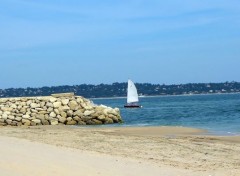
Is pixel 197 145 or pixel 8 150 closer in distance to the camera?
pixel 8 150

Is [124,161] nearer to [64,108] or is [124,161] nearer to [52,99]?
[64,108]

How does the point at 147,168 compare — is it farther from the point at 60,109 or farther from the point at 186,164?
the point at 60,109

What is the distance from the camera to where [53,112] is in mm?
35094

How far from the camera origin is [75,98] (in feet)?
123

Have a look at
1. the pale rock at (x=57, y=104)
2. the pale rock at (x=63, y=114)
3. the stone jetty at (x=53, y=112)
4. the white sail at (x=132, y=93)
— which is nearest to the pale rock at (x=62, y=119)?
the stone jetty at (x=53, y=112)

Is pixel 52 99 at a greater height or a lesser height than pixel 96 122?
greater

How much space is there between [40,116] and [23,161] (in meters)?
23.8

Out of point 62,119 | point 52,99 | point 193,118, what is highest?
point 52,99

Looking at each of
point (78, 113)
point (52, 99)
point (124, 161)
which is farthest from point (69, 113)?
point (124, 161)

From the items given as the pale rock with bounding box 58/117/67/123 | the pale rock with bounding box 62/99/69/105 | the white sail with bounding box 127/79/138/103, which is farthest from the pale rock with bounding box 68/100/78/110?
the white sail with bounding box 127/79/138/103

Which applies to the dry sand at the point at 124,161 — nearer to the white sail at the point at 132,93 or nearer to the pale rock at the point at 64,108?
the pale rock at the point at 64,108

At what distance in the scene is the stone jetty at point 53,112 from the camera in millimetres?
33938

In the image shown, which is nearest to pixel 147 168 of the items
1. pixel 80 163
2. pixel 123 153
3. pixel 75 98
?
pixel 80 163

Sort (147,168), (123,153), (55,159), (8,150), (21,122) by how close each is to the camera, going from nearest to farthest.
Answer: (147,168), (55,159), (8,150), (123,153), (21,122)
